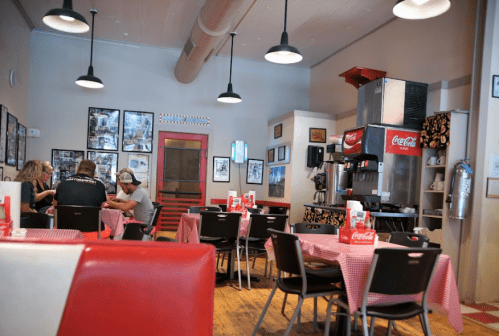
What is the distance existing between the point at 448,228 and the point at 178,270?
4765mm

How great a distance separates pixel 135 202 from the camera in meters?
5.23

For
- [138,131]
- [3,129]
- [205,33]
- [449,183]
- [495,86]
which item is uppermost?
[205,33]

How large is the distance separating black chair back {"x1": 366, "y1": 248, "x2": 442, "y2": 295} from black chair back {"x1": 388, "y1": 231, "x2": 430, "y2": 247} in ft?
3.08

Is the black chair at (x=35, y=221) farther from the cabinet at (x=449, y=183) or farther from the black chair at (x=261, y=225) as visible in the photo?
the cabinet at (x=449, y=183)

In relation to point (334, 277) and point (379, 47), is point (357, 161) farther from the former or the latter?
point (334, 277)

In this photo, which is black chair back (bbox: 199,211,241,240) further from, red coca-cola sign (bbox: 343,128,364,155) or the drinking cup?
the drinking cup

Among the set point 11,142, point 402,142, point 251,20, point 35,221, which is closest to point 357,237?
point 35,221

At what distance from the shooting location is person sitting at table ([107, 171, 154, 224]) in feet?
17.1

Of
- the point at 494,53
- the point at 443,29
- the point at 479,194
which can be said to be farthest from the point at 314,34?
the point at 479,194

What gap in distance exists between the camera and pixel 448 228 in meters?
5.00

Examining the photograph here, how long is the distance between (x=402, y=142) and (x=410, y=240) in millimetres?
2747

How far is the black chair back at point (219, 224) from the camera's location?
464cm

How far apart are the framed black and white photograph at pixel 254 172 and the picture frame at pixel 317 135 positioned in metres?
1.80

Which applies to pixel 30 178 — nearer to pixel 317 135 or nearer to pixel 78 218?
pixel 78 218
